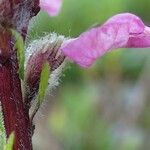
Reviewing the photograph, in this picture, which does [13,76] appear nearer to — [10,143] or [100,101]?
[10,143]

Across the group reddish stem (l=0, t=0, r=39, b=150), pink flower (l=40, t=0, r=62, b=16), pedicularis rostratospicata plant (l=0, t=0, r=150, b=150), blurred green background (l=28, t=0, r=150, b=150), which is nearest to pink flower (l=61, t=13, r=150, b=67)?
pedicularis rostratospicata plant (l=0, t=0, r=150, b=150)

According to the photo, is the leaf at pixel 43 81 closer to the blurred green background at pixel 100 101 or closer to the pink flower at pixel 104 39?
the pink flower at pixel 104 39

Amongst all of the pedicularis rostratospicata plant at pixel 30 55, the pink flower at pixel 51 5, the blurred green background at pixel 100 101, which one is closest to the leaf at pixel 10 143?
the pedicularis rostratospicata plant at pixel 30 55

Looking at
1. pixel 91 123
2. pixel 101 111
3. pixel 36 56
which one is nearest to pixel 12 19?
pixel 36 56

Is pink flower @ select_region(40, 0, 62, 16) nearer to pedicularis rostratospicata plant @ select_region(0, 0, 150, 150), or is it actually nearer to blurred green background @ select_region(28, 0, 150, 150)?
pedicularis rostratospicata plant @ select_region(0, 0, 150, 150)

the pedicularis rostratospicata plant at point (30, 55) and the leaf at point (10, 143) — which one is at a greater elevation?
the pedicularis rostratospicata plant at point (30, 55)

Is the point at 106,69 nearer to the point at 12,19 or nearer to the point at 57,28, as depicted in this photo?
the point at 57,28
